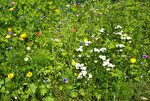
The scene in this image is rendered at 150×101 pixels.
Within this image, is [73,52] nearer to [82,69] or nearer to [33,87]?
[82,69]

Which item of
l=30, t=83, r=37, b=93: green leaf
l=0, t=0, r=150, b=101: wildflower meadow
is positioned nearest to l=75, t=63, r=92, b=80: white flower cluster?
l=0, t=0, r=150, b=101: wildflower meadow

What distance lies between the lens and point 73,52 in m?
2.82

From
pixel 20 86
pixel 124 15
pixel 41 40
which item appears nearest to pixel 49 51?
pixel 41 40

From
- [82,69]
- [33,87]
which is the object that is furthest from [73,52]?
[33,87]

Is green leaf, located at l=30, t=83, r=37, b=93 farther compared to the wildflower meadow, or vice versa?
the wildflower meadow

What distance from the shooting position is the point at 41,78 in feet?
7.61

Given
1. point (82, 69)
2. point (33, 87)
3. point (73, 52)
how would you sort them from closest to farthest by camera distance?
1. point (33, 87)
2. point (82, 69)
3. point (73, 52)

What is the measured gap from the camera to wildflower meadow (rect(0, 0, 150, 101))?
216cm

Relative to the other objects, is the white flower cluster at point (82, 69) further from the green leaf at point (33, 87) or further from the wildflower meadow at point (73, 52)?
the green leaf at point (33, 87)

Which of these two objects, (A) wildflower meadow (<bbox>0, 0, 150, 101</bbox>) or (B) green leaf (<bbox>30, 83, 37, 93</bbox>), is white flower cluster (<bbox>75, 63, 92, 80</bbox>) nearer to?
(A) wildflower meadow (<bbox>0, 0, 150, 101</bbox>)

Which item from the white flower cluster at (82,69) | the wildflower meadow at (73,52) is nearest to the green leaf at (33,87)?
the wildflower meadow at (73,52)

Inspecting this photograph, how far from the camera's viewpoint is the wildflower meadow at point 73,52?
2.16 metres

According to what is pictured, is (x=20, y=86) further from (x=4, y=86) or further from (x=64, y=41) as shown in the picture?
(x=64, y=41)

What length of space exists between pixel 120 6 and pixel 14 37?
2.91 metres
